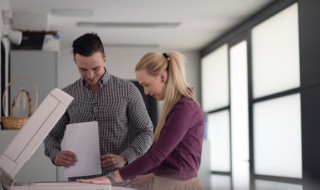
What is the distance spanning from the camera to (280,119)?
641cm

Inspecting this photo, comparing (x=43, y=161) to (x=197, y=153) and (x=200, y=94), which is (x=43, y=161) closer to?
(x=197, y=153)

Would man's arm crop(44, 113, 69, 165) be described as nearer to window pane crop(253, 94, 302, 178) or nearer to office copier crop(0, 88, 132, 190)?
office copier crop(0, 88, 132, 190)

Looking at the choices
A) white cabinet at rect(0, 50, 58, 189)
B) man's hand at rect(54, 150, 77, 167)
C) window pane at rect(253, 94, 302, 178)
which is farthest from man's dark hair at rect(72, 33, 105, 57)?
window pane at rect(253, 94, 302, 178)

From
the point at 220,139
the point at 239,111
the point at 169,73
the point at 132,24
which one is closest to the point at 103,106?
the point at 169,73

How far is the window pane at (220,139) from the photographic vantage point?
28.2ft

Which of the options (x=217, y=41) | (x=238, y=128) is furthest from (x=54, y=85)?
(x=217, y=41)

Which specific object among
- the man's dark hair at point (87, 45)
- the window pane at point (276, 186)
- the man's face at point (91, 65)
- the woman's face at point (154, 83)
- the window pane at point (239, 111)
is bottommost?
the window pane at point (276, 186)

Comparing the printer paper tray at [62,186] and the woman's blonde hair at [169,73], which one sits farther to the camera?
the woman's blonde hair at [169,73]

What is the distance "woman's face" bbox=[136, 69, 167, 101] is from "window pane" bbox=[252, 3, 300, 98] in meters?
4.12

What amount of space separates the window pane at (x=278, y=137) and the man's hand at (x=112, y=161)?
13.1ft

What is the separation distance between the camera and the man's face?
89.6 inches

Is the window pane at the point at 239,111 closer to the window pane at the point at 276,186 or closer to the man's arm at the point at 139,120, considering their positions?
the window pane at the point at 276,186

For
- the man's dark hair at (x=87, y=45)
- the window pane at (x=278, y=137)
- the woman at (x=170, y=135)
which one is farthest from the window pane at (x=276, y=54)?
the woman at (x=170, y=135)

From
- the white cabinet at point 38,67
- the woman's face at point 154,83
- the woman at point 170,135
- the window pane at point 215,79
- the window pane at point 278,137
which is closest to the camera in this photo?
the woman at point 170,135
